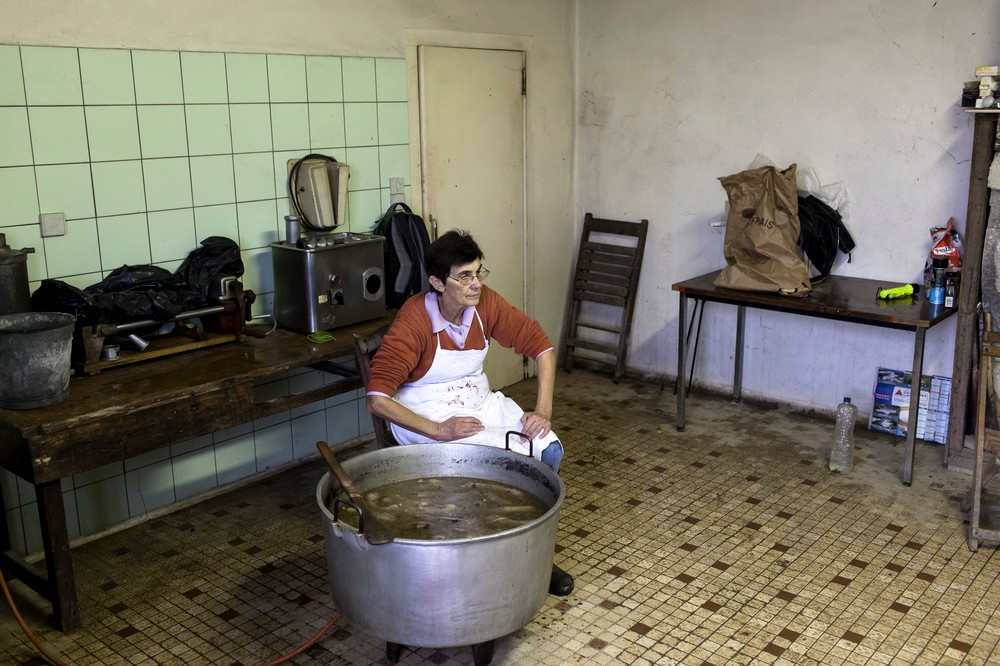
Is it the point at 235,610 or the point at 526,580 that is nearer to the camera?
the point at 526,580

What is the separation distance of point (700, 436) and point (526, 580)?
101 inches

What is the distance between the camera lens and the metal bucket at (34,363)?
114 inches

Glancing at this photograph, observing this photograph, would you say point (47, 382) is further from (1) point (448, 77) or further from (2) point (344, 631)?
(1) point (448, 77)

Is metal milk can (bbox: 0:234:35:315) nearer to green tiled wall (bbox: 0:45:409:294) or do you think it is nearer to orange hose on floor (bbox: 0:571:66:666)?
green tiled wall (bbox: 0:45:409:294)

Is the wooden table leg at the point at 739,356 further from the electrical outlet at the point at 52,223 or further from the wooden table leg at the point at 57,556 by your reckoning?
the wooden table leg at the point at 57,556

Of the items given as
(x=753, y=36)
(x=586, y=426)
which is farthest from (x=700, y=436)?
(x=753, y=36)

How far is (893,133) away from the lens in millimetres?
4648

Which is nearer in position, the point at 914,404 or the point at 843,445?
the point at 914,404

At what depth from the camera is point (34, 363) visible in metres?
2.93

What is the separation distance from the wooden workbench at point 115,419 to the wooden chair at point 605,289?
247 centimetres

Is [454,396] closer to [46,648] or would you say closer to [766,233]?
[46,648]

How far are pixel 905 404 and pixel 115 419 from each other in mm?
3734

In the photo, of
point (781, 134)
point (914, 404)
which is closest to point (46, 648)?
point (914, 404)

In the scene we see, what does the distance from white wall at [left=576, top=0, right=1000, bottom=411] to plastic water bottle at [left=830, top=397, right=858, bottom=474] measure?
65 cm
